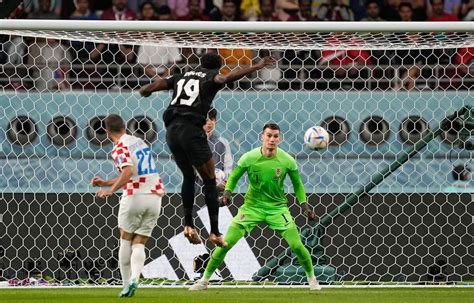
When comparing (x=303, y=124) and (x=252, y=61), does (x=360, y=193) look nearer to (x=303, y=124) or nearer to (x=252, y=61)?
(x=303, y=124)

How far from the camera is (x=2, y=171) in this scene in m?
14.4

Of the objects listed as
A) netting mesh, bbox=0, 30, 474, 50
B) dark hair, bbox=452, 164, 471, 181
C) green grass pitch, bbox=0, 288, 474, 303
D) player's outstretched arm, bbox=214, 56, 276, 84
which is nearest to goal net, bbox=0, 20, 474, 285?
dark hair, bbox=452, 164, 471, 181

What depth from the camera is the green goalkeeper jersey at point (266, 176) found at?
13.5 m

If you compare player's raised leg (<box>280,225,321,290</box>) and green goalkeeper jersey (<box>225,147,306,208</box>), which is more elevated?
green goalkeeper jersey (<box>225,147,306,208</box>)

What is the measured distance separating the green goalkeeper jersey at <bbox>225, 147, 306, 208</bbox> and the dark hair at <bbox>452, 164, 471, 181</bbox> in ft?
6.31

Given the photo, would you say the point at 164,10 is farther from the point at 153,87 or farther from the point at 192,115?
the point at 192,115

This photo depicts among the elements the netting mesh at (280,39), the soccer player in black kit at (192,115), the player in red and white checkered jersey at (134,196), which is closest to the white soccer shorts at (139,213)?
the player in red and white checkered jersey at (134,196)

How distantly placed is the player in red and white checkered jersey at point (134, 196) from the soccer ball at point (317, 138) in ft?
7.45

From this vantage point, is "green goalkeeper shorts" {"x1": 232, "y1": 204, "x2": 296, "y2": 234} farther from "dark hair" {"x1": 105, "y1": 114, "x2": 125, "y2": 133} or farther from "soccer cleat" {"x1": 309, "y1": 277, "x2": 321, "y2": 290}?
"dark hair" {"x1": 105, "y1": 114, "x2": 125, "y2": 133}

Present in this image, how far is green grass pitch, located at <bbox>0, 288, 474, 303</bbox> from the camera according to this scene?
11547 mm

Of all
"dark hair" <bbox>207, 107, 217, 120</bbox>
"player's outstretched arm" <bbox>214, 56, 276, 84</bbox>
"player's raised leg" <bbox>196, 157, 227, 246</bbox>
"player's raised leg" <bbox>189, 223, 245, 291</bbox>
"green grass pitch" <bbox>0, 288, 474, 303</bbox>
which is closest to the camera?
"player's outstretched arm" <bbox>214, 56, 276, 84</bbox>

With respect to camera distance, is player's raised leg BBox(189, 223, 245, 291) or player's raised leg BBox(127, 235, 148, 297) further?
player's raised leg BBox(189, 223, 245, 291)

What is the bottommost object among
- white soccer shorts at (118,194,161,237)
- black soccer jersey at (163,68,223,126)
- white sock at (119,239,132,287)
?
white sock at (119,239,132,287)

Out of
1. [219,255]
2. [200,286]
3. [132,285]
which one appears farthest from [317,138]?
[132,285]
